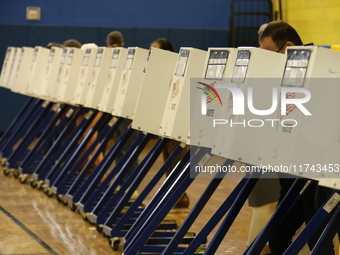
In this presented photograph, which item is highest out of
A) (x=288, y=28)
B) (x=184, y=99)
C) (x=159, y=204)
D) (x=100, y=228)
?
(x=288, y=28)

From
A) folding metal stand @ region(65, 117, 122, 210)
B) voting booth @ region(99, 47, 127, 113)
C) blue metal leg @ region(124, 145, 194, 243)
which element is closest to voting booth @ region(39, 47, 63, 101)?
folding metal stand @ region(65, 117, 122, 210)

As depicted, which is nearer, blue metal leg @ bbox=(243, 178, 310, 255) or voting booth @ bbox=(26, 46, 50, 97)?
blue metal leg @ bbox=(243, 178, 310, 255)

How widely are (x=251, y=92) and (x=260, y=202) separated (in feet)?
5.55

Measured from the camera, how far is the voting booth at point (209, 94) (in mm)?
4031

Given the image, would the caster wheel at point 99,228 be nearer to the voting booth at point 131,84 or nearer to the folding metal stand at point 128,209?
the folding metal stand at point 128,209

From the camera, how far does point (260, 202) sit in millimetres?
5230

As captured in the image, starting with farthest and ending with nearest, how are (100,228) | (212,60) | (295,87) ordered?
(100,228)
(212,60)
(295,87)

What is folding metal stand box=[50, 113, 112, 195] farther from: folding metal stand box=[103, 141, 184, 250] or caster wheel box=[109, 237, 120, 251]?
caster wheel box=[109, 237, 120, 251]

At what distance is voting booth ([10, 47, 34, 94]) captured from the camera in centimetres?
963

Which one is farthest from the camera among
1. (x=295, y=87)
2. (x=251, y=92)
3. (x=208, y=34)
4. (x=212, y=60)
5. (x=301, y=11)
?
(x=208, y=34)

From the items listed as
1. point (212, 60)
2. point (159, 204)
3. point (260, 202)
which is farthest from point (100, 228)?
point (212, 60)

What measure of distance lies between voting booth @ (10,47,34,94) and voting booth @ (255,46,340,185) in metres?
6.62

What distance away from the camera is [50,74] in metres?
8.42

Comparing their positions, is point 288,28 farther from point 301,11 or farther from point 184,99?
point 301,11
